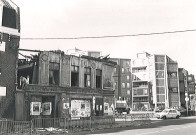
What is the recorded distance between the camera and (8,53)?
22.9 meters

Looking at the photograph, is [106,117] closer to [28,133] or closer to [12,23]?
[28,133]

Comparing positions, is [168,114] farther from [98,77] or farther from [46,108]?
[46,108]

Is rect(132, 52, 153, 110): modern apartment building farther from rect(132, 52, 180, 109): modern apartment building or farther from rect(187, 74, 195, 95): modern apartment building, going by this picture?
rect(187, 74, 195, 95): modern apartment building

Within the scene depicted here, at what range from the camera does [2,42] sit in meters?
22.4

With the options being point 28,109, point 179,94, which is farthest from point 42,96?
point 179,94

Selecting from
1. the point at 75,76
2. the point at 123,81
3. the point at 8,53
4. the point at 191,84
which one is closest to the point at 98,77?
the point at 75,76

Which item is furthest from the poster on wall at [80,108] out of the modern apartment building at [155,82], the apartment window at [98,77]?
the modern apartment building at [155,82]

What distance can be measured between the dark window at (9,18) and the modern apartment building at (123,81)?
74.8 meters

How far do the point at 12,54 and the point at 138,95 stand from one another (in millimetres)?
74188

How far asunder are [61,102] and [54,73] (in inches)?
123

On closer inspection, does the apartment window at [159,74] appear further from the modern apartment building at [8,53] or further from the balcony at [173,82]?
the modern apartment building at [8,53]

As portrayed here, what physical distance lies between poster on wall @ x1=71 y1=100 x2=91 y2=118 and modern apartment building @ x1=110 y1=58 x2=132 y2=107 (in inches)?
2689

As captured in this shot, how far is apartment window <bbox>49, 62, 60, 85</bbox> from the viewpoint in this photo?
2612cm

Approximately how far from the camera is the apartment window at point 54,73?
26.1 metres
